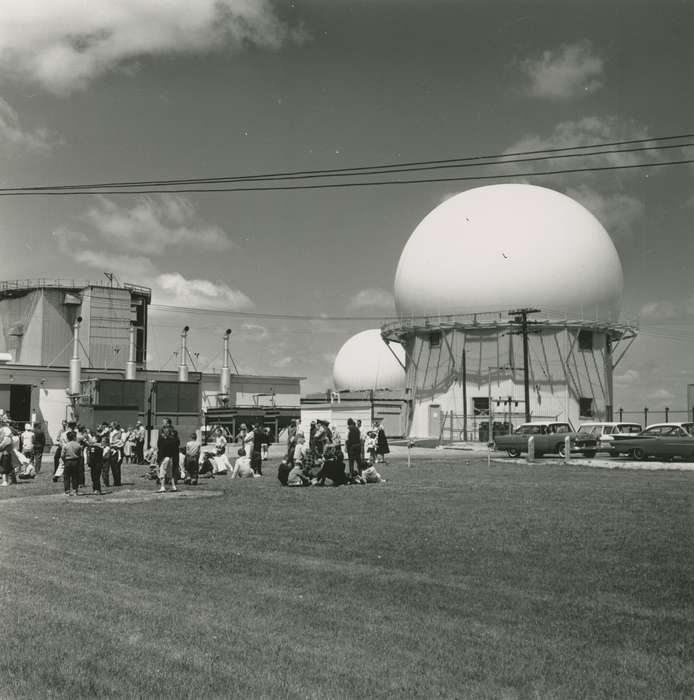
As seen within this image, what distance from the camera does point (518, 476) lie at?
19.9 meters

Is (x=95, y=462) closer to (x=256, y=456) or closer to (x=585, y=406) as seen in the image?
(x=256, y=456)

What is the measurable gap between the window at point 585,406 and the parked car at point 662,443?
61.3ft

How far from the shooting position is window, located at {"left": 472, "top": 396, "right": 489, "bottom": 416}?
4597 cm

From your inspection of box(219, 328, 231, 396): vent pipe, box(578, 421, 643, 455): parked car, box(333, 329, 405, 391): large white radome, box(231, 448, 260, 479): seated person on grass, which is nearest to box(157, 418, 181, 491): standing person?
box(231, 448, 260, 479): seated person on grass

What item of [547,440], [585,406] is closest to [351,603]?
[547,440]

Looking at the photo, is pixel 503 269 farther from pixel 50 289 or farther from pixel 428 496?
pixel 50 289

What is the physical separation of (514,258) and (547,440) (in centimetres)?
1704

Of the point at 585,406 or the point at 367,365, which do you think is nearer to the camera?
the point at 585,406

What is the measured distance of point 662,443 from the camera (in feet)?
86.8

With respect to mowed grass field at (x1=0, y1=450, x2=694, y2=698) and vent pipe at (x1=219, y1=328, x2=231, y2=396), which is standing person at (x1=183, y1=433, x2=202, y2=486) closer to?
mowed grass field at (x1=0, y1=450, x2=694, y2=698)

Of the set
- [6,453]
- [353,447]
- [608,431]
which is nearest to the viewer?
[353,447]

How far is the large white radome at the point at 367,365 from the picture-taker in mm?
65375

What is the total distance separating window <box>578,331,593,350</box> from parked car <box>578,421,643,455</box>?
16769 mm

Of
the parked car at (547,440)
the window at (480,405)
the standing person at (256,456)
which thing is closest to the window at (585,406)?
the window at (480,405)
